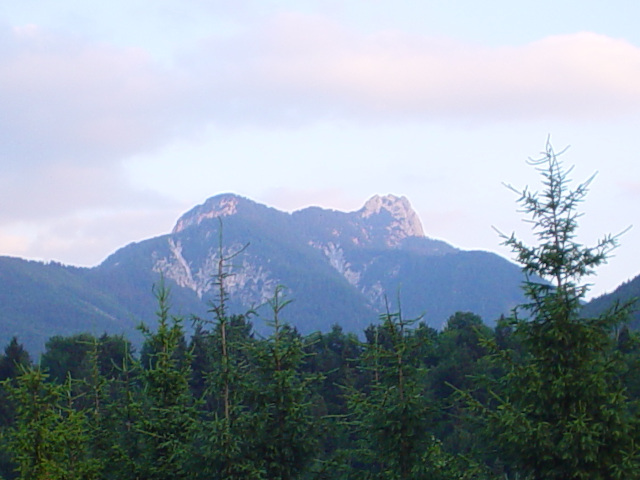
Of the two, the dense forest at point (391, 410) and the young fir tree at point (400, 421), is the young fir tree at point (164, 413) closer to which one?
the dense forest at point (391, 410)

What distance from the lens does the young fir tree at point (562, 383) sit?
15109mm

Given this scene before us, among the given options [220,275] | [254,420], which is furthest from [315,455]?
[220,275]

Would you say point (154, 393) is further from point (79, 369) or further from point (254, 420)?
point (79, 369)

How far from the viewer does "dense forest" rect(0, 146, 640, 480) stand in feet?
50.7

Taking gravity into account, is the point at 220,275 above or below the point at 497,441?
above

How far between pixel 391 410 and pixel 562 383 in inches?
149

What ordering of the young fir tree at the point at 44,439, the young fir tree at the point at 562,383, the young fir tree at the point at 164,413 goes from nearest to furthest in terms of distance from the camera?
the young fir tree at the point at 562,383 < the young fir tree at the point at 44,439 < the young fir tree at the point at 164,413

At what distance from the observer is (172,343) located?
21.2m

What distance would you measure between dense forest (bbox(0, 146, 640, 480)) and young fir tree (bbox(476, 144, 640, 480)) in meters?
0.03

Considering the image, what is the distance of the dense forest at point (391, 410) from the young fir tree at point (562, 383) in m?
0.03

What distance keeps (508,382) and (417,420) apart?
235 centimetres

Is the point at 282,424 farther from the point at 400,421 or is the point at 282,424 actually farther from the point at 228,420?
the point at 400,421

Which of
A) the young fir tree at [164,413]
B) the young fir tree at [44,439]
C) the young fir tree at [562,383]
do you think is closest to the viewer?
the young fir tree at [562,383]

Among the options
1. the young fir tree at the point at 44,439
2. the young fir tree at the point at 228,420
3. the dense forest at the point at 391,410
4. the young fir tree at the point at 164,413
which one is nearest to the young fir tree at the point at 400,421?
the dense forest at the point at 391,410
